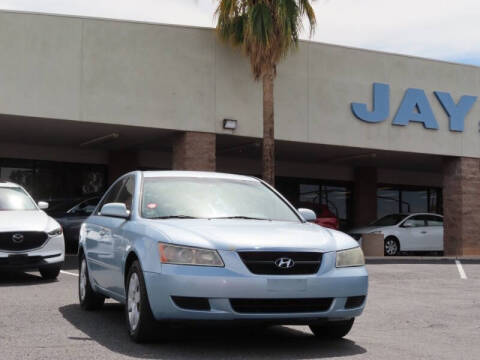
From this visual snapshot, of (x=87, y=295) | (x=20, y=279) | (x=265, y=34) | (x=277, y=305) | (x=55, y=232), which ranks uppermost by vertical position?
(x=265, y=34)

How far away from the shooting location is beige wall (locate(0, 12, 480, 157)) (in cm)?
1805

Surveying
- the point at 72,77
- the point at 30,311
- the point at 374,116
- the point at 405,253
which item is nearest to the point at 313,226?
the point at 30,311

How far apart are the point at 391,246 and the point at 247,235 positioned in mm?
18920

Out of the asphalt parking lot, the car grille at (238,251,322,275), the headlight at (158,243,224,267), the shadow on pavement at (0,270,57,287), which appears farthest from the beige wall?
the car grille at (238,251,322,275)

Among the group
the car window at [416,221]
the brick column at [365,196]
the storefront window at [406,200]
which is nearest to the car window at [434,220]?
the car window at [416,221]

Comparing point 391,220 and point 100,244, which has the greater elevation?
point 100,244

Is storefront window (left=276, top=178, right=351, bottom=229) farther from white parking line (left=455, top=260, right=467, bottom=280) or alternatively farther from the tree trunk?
the tree trunk

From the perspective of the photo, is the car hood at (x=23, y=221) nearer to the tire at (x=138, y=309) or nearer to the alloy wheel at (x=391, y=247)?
the tire at (x=138, y=309)

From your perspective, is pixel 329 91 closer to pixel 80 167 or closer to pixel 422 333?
pixel 80 167

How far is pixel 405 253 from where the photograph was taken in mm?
26812

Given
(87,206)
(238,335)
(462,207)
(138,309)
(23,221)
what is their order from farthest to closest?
(462,207) < (87,206) < (23,221) < (238,335) < (138,309)

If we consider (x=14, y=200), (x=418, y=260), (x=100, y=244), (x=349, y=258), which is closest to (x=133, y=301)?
(x=100, y=244)

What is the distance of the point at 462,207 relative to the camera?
23.6 metres

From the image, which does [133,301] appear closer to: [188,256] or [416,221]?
[188,256]
